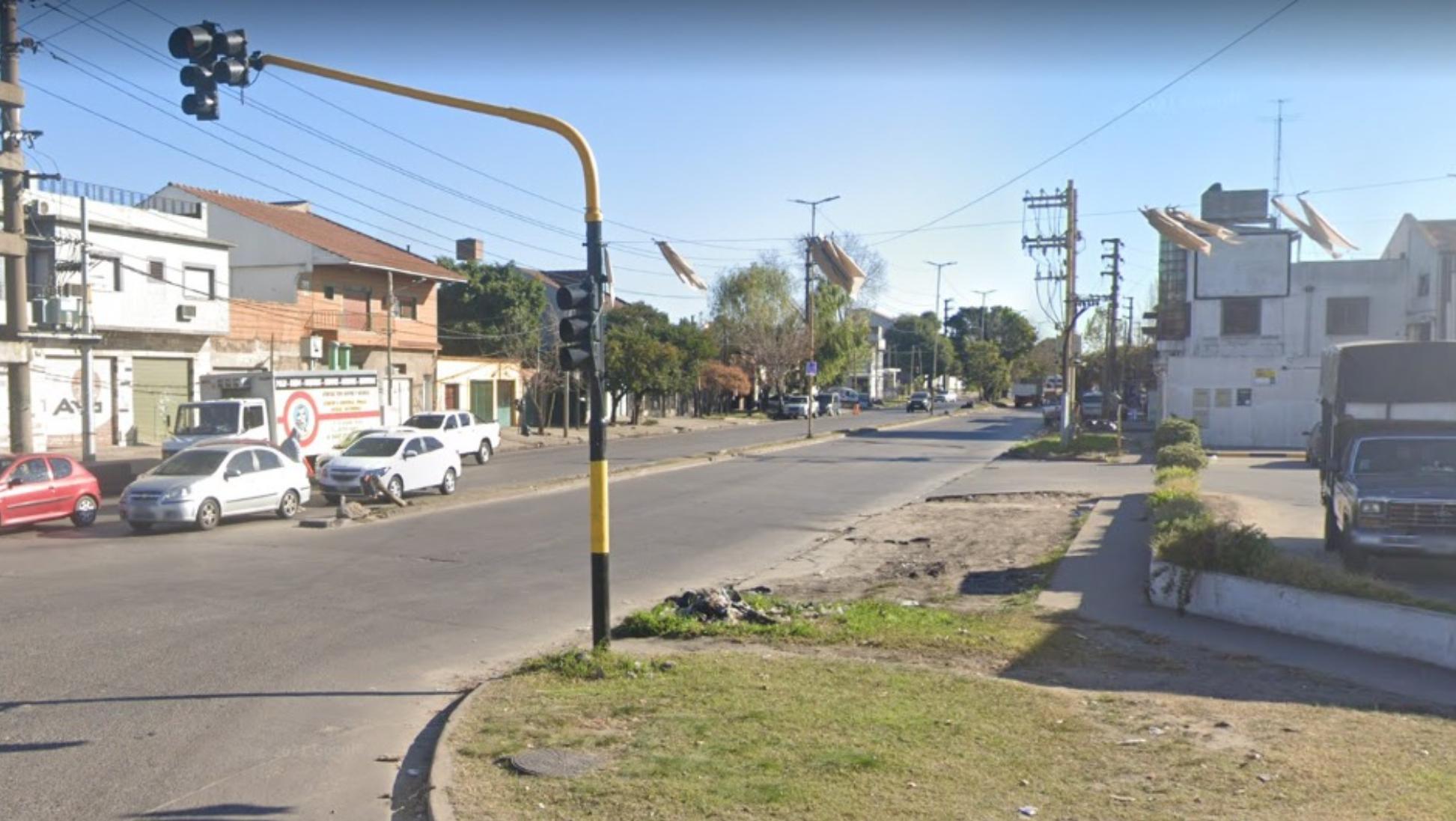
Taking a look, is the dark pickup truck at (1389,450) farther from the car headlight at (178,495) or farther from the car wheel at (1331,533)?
the car headlight at (178,495)

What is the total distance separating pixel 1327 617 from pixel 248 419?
24822mm

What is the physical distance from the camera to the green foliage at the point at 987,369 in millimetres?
A: 116562

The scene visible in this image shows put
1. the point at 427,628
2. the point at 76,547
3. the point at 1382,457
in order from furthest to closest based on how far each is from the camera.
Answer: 1. the point at 76,547
2. the point at 1382,457
3. the point at 427,628

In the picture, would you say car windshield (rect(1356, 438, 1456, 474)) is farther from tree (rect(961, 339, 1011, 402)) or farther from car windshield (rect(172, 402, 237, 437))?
tree (rect(961, 339, 1011, 402))

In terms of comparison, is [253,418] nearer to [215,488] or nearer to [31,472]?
[31,472]

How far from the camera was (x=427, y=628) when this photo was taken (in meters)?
12.1

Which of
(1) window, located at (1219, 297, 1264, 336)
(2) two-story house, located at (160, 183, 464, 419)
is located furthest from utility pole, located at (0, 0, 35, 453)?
(1) window, located at (1219, 297, 1264, 336)

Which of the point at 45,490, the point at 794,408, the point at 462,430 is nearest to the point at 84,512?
the point at 45,490

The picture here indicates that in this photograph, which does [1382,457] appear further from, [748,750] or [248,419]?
[248,419]

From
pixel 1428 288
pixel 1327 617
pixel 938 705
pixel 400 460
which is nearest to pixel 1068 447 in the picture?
pixel 1428 288

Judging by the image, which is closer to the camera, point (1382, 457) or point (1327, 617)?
point (1327, 617)

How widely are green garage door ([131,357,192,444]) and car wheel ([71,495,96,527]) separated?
16.6 metres

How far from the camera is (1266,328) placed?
4731cm

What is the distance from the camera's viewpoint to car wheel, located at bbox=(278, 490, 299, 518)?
2217 cm
